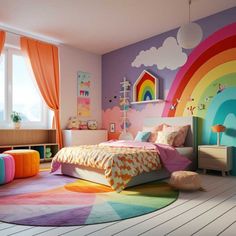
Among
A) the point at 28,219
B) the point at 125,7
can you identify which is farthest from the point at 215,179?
the point at 125,7

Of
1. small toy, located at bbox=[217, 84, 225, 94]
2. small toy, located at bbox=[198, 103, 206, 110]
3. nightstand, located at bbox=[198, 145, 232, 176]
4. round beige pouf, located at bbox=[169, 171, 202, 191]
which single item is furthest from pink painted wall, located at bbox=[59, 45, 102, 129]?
round beige pouf, located at bbox=[169, 171, 202, 191]

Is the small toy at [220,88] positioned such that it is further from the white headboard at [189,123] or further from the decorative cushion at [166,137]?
the decorative cushion at [166,137]

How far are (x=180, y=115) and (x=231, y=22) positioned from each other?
6.02ft

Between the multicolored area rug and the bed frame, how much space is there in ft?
0.33

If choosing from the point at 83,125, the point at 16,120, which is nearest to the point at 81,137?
the point at 83,125

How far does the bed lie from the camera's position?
136 inches

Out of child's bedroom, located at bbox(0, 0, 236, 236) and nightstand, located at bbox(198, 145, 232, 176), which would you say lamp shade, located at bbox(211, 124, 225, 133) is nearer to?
child's bedroom, located at bbox(0, 0, 236, 236)

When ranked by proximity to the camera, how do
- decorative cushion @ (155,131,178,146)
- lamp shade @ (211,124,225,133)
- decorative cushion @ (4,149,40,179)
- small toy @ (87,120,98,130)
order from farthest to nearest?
small toy @ (87,120,98,130) < decorative cushion @ (155,131,178,146) < lamp shade @ (211,124,225,133) < decorative cushion @ (4,149,40,179)

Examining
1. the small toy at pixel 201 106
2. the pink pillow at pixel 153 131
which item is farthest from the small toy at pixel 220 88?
the pink pillow at pixel 153 131

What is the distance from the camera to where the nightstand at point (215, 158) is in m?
3.95

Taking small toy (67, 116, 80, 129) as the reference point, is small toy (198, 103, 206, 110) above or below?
above

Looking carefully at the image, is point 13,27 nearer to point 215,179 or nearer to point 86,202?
point 86,202

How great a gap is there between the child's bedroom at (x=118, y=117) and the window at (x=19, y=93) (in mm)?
22

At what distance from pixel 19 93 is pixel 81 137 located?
5.36 feet
